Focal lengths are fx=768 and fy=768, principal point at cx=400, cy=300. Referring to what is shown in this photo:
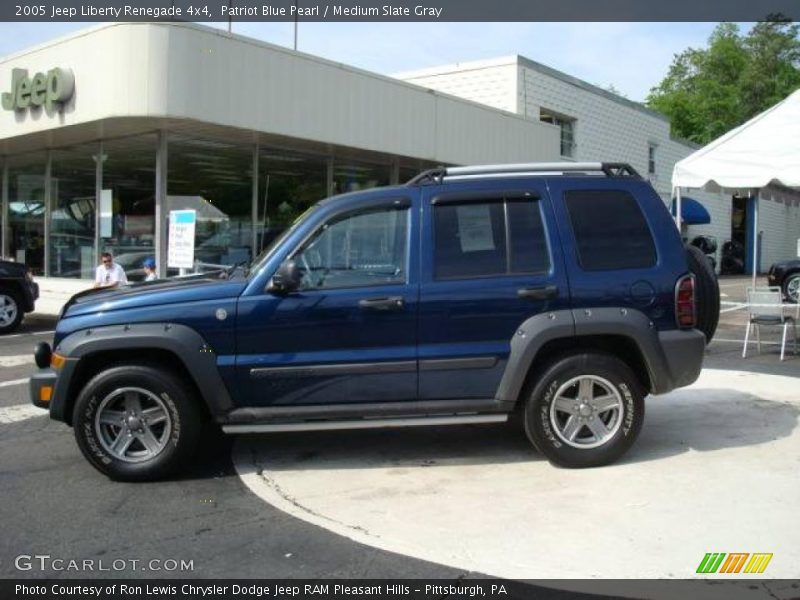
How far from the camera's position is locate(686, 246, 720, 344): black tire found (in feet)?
18.1

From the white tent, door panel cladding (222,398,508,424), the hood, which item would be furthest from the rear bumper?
the white tent

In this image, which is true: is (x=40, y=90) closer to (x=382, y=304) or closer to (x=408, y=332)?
(x=382, y=304)

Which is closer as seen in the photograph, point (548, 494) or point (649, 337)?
point (548, 494)

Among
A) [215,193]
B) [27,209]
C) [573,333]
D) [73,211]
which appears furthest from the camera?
[27,209]

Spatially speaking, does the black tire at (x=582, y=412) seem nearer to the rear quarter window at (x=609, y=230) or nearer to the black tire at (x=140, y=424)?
the rear quarter window at (x=609, y=230)

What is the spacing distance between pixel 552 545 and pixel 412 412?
140cm

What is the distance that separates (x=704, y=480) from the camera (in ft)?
16.4

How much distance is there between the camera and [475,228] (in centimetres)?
523

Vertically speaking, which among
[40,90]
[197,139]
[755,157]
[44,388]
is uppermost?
[40,90]

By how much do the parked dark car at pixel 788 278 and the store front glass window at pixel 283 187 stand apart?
11126mm

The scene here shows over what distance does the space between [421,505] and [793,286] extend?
54.7 feet

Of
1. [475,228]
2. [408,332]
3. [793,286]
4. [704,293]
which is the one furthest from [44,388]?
[793,286]

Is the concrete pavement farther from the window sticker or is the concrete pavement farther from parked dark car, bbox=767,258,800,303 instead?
parked dark car, bbox=767,258,800,303

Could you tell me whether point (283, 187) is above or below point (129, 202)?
above
